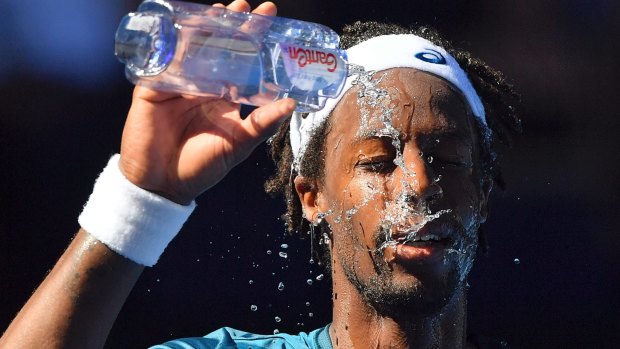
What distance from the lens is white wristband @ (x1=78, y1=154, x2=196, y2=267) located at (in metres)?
2.36

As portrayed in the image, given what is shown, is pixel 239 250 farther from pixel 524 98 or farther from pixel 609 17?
pixel 609 17

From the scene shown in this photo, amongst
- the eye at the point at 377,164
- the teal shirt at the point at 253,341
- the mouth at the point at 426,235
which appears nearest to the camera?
the mouth at the point at 426,235

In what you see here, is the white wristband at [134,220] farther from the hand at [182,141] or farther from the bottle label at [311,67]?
the bottle label at [311,67]

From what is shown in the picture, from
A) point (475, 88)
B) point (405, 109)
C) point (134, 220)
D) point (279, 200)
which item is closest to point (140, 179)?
point (134, 220)

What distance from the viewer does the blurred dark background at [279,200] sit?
153 inches

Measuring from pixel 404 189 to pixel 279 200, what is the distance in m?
1.21

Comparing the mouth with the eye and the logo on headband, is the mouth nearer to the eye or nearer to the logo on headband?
the eye

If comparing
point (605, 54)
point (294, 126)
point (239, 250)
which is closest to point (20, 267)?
point (239, 250)

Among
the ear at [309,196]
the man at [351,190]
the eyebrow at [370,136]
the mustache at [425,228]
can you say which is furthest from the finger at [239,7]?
the ear at [309,196]

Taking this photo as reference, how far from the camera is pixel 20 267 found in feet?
12.8

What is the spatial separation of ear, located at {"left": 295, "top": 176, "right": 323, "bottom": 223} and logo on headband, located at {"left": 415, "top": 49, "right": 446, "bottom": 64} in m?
0.50

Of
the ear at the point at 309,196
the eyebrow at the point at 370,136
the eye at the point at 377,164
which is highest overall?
the eyebrow at the point at 370,136

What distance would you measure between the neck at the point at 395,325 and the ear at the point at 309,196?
207 mm

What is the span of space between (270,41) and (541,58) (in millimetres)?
1980
